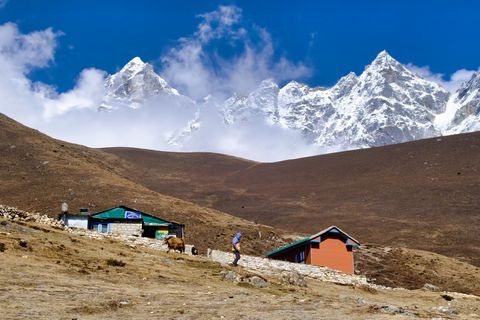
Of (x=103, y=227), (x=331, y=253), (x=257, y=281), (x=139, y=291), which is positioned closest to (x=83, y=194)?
(x=103, y=227)

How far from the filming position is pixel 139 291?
2150 centimetres

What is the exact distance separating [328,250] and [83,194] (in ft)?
131

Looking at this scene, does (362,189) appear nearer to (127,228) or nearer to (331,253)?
(331,253)

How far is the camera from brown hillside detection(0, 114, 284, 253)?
69625mm

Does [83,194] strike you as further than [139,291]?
Yes

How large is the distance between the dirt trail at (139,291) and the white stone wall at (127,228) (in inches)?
581

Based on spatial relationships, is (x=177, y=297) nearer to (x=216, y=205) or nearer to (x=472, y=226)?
(x=472, y=226)

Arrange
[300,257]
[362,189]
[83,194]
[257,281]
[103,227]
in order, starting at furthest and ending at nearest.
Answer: [362,189] → [83,194] → [103,227] → [300,257] → [257,281]

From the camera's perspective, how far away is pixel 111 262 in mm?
26125

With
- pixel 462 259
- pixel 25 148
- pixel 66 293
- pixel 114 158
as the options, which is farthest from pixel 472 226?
pixel 114 158

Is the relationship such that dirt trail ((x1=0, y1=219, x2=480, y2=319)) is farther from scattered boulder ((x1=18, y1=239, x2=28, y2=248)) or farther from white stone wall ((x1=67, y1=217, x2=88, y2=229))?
white stone wall ((x1=67, y1=217, x2=88, y2=229))

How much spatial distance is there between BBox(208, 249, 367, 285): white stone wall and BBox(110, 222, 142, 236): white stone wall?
12.0 metres

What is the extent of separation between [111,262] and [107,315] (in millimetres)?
9055

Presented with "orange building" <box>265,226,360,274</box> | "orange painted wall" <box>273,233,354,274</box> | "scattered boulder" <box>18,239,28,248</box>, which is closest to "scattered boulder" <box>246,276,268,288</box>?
"scattered boulder" <box>18,239,28,248</box>
